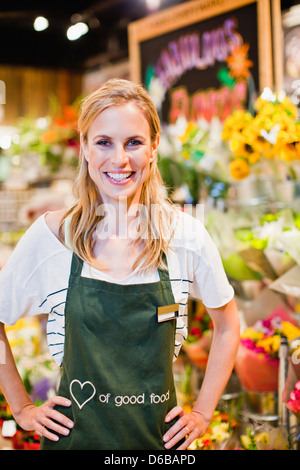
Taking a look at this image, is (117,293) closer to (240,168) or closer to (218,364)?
(218,364)

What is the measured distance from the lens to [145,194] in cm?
147

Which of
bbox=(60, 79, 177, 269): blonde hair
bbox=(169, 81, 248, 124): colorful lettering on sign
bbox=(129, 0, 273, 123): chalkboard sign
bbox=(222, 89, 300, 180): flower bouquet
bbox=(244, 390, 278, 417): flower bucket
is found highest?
bbox=(129, 0, 273, 123): chalkboard sign

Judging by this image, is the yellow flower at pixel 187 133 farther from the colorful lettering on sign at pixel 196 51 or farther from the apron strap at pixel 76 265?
the apron strap at pixel 76 265

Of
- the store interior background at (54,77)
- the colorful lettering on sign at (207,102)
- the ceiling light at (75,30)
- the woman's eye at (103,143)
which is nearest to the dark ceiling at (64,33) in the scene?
the store interior background at (54,77)

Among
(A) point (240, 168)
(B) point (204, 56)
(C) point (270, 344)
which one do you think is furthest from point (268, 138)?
(B) point (204, 56)

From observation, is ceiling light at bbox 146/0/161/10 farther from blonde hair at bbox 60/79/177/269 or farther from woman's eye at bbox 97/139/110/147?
woman's eye at bbox 97/139/110/147

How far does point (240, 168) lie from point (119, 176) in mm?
983

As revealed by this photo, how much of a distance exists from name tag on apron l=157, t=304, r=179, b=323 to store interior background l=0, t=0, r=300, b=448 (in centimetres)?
86

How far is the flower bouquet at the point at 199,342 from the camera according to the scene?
223 cm

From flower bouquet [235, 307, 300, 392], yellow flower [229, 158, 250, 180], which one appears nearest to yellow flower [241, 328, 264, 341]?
flower bouquet [235, 307, 300, 392]

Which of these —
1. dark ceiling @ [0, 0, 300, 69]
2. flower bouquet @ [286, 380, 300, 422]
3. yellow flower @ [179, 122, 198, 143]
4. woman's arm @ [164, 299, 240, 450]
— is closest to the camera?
woman's arm @ [164, 299, 240, 450]

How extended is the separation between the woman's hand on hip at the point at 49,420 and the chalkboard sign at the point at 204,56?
2.12 meters

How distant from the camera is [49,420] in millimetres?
1322

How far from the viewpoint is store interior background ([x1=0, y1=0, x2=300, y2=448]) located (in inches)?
93.6
